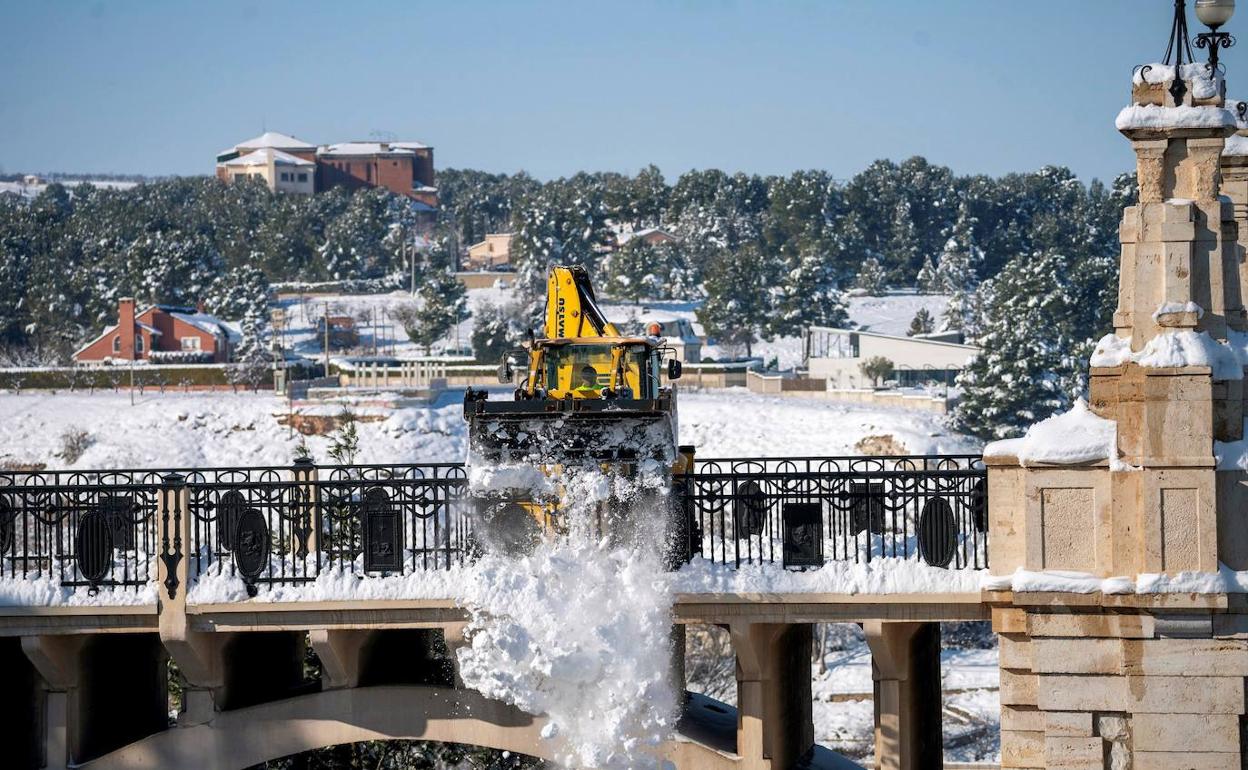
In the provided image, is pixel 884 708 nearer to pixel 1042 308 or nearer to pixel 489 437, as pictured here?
pixel 489 437

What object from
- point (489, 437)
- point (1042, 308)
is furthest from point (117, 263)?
point (489, 437)

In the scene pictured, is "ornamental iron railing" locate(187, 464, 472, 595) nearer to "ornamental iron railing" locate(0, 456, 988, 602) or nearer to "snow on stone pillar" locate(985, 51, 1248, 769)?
"ornamental iron railing" locate(0, 456, 988, 602)

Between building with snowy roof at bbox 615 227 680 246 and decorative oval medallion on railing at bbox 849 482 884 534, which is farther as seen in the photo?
building with snowy roof at bbox 615 227 680 246

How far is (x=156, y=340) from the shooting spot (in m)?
126

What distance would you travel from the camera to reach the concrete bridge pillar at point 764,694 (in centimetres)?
2006

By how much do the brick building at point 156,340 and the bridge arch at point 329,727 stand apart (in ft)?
341

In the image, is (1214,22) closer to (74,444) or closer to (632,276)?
(74,444)

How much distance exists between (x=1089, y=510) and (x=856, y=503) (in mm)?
2748

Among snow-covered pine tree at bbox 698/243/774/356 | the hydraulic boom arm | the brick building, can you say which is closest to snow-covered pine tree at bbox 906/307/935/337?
snow-covered pine tree at bbox 698/243/774/356

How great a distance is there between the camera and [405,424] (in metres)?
95.2

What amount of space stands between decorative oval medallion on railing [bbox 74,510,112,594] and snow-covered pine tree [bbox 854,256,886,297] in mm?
147577

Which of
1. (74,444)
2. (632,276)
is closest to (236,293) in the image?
(632,276)

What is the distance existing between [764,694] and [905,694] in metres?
1.63

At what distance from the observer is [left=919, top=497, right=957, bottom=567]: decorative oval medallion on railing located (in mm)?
18953
